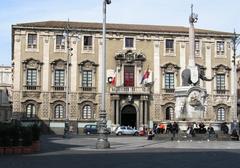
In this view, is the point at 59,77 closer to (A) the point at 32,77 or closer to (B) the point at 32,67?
(A) the point at 32,77

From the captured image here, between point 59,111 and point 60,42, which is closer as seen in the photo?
point 59,111

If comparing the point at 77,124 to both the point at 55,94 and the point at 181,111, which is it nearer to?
the point at 55,94

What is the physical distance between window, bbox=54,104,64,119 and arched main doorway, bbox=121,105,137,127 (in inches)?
297

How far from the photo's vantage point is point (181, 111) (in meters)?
40.4

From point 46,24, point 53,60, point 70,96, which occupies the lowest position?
point 70,96

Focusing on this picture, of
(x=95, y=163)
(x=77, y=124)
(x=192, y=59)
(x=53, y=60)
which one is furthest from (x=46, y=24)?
(x=95, y=163)

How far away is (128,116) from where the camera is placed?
67875mm

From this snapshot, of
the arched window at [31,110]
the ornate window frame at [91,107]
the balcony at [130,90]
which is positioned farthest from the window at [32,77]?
the balcony at [130,90]

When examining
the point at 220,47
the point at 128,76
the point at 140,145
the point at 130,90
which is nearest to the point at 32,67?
the point at 128,76

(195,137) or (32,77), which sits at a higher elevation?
(32,77)

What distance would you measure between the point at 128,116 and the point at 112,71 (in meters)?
6.09

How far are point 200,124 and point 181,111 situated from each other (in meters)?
2.19

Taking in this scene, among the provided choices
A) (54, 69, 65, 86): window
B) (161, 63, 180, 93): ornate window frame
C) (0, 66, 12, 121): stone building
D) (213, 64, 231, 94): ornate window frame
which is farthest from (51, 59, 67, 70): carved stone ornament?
(0, 66, 12, 121): stone building

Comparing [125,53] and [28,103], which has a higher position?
[125,53]
